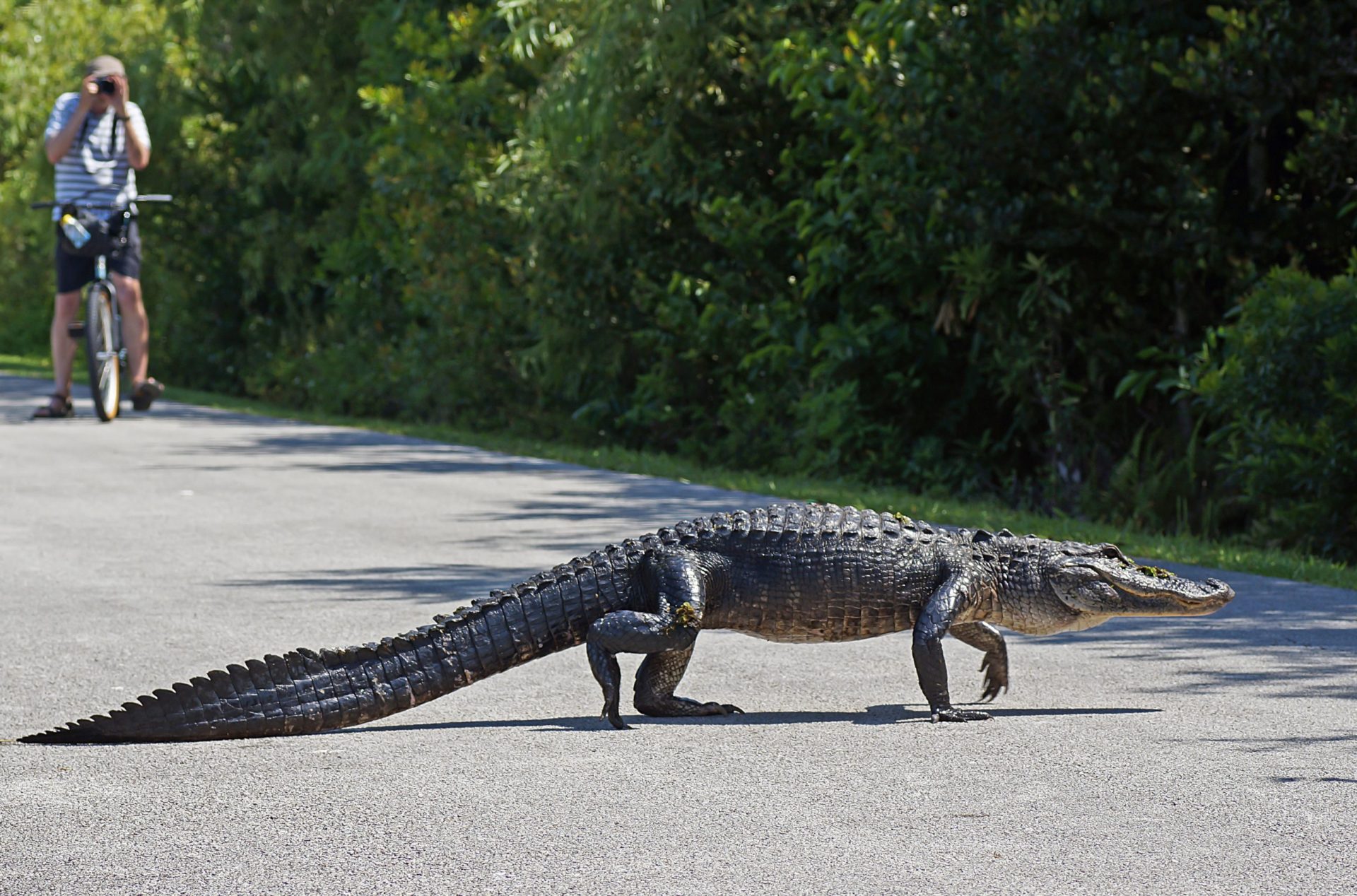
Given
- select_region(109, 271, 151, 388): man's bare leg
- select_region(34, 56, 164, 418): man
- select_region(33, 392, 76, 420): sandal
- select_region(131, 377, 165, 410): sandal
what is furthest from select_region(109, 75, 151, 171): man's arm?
select_region(33, 392, 76, 420): sandal

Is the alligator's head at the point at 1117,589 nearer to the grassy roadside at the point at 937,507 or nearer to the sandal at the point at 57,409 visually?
the grassy roadside at the point at 937,507

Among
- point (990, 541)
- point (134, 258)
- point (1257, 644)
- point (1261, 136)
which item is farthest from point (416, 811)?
point (134, 258)

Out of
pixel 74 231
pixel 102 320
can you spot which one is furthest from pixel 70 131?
pixel 102 320

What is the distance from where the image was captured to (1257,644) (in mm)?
6918

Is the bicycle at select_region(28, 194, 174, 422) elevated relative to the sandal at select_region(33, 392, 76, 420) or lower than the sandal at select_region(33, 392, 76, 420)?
elevated

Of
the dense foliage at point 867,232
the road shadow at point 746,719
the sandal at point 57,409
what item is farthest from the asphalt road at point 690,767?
the sandal at point 57,409

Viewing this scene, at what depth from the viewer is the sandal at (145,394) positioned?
1714 cm

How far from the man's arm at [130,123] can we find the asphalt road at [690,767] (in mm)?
7235

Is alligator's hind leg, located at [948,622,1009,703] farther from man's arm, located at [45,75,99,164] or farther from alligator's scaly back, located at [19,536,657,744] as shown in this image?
man's arm, located at [45,75,99,164]

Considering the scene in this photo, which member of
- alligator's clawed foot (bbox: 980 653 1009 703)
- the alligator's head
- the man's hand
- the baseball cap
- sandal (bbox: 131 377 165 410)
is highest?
the baseball cap

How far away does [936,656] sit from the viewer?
18.7 feet

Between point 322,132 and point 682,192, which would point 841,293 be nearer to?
point 682,192

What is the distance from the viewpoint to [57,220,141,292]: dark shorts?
52.2 ft

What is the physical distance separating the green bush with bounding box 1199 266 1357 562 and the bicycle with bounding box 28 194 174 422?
29.7 ft
